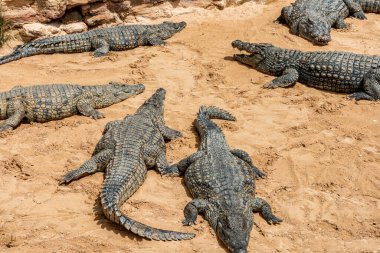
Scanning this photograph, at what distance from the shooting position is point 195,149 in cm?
641

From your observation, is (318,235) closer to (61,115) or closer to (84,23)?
(61,115)

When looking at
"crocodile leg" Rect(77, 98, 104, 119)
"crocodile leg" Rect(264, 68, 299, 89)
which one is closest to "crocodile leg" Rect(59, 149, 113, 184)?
"crocodile leg" Rect(77, 98, 104, 119)

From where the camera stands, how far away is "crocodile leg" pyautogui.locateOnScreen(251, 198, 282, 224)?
5.14 m

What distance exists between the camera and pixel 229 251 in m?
4.72

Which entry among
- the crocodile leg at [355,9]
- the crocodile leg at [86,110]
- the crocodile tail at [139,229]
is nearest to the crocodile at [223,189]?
the crocodile tail at [139,229]

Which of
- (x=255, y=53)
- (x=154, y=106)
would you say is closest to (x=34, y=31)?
(x=154, y=106)

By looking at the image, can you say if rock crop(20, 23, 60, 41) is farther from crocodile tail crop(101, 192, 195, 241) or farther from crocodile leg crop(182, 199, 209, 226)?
crocodile leg crop(182, 199, 209, 226)

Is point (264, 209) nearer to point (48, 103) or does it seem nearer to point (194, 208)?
point (194, 208)

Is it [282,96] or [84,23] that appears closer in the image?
[282,96]

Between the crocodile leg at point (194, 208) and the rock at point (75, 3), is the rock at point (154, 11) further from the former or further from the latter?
the crocodile leg at point (194, 208)

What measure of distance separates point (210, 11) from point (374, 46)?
3414mm

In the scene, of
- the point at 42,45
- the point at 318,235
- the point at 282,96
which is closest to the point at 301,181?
the point at 318,235

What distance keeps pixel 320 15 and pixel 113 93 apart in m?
5.06

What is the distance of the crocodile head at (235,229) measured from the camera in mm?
4676
